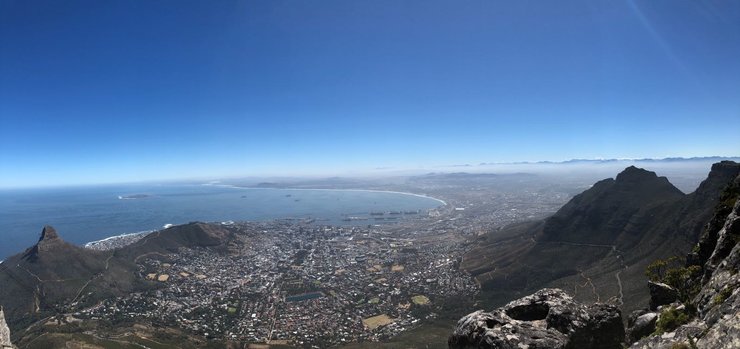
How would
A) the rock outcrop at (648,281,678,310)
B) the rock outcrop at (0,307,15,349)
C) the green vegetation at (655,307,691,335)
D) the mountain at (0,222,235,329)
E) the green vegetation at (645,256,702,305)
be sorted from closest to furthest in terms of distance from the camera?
the green vegetation at (655,307,691,335) → the green vegetation at (645,256,702,305) → the rock outcrop at (648,281,678,310) → the rock outcrop at (0,307,15,349) → the mountain at (0,222,235,329)

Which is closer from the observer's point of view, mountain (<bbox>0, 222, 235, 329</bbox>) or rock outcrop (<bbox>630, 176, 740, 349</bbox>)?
rock outcrop (<bbox>630, 176, 740, 349</bbox>)

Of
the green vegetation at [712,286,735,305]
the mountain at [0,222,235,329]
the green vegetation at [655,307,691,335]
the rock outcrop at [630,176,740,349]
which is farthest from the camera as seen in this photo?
the mountain at [0,222,235,329]

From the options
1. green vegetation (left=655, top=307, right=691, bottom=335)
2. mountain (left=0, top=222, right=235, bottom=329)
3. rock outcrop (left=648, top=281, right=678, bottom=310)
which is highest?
green vegetation (left=655, top=307, right=691, bottom=335)

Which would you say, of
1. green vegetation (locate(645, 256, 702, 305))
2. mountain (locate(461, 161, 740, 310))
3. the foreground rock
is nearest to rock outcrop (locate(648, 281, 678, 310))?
green vegetation (locate(645, 256, 702, 305))

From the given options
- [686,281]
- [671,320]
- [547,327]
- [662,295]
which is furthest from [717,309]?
[686,281]

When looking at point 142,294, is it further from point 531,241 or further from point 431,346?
point 531,241

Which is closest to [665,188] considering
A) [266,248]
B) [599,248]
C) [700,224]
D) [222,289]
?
[599,248]

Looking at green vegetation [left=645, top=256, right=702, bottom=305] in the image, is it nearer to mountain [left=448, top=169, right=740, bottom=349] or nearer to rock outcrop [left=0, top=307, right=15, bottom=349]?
mountain [left=448, top=169, right=740, bottom=349]
